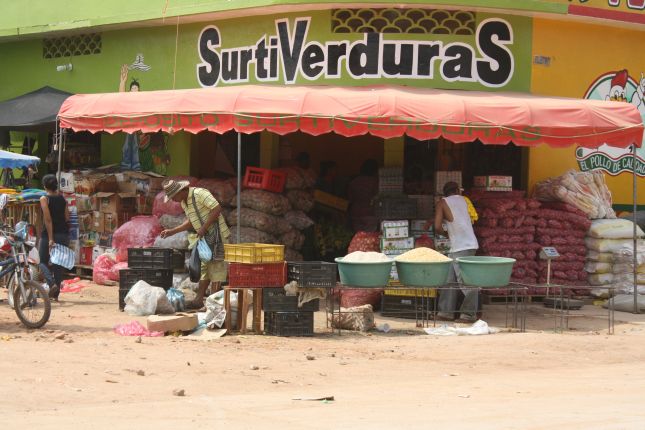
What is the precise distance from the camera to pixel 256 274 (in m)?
11.7

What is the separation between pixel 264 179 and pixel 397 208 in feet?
7.02

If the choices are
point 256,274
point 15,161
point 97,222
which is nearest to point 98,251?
point 97,222

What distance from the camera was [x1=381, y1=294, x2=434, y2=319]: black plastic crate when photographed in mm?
13477

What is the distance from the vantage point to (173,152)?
17984 mm

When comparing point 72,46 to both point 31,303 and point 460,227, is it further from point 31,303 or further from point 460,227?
point 460,227

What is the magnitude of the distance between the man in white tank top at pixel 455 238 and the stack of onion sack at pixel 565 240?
1803 millimetres

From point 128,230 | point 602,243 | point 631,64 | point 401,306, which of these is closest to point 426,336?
point 401,306

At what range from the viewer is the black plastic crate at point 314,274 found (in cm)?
1170

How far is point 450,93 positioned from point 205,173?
219 inches

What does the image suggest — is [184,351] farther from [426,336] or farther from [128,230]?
[128,230]

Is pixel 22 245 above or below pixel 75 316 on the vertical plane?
above

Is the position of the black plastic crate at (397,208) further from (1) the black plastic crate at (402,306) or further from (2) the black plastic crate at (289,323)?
(2) the black plastic crate at (289,323)

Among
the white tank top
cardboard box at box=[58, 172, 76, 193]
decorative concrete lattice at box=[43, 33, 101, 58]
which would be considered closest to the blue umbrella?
cardboard box at box=[58, 172, 76, 193]

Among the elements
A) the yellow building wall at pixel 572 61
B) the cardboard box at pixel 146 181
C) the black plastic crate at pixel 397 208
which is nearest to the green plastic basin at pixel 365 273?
the black plastic crate at pixel 397 208
